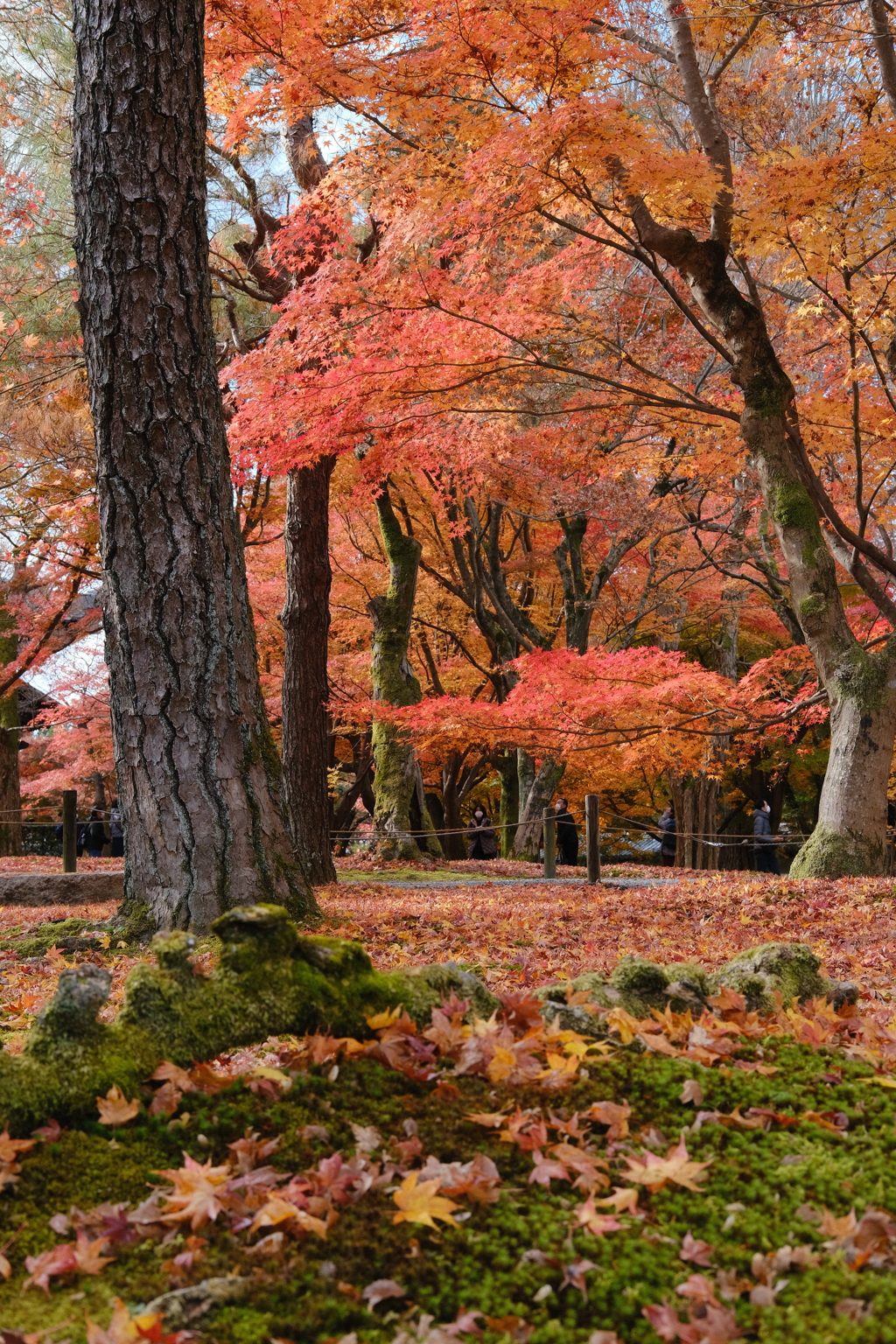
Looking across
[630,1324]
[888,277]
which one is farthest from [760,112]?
[630,1324]

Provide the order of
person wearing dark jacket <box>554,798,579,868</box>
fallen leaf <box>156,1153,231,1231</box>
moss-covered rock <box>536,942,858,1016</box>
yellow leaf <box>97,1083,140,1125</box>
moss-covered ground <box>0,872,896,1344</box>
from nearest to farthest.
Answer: moss-covered ground <box>0,872,896,1344</box>
fallen leaf <box>156,1153,231,1231</box>
yellow leaf <box>97,1083,140,1125</box>
moss-covered rock <box>536,942,858,1016</box>
person wearing dark jacket <box>554,798,579,868</box>

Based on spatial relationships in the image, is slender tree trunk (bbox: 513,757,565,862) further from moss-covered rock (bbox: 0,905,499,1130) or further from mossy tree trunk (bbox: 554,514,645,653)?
moss-covered rock (bbox: 0,905,499,1130)

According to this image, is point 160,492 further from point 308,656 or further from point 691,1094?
Result: point 308,656

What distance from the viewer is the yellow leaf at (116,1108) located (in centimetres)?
204

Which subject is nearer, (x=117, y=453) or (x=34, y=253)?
(x=117, y=453)

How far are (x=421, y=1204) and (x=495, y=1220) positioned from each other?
5.5 inches

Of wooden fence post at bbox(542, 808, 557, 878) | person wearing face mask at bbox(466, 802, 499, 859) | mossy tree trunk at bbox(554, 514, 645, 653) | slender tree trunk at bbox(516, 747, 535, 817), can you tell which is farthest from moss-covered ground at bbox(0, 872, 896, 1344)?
person wearing face mask at bbox(466, 802, 499, 859)

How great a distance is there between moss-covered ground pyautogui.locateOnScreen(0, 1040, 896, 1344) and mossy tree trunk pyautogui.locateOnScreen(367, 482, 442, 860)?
11622 millimetres

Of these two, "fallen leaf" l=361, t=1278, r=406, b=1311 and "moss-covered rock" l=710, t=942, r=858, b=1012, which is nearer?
"fallen leaf" l=361, t=1278, r=406, b=1311

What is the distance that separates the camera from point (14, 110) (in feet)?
38.8

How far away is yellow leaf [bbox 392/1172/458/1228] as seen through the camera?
174 centimetres

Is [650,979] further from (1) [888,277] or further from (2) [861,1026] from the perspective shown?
(1) [888,277]

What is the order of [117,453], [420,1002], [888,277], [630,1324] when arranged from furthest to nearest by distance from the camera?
[888,277] < [117,453] < [420,1002] < [630,1324]

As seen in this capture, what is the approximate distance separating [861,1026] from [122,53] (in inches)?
193
